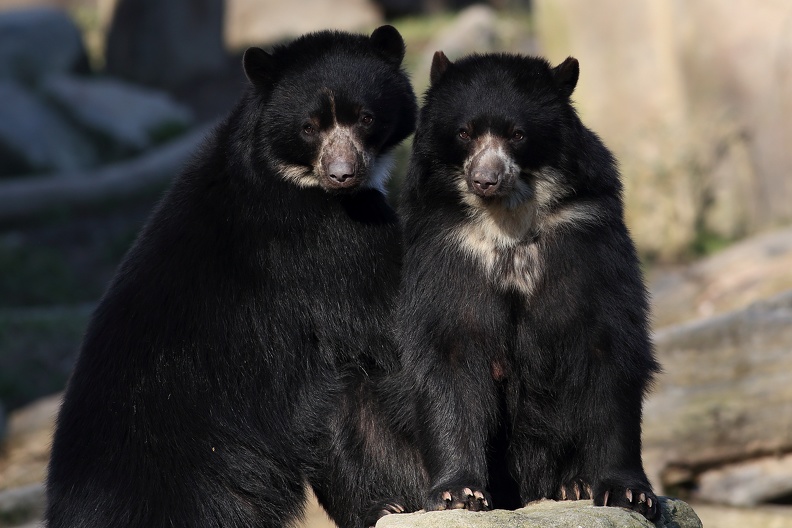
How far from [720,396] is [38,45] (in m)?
13.6

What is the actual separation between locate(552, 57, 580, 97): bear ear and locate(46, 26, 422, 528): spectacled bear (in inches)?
39.2

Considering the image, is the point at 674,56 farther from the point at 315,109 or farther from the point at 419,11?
the point at 419,11

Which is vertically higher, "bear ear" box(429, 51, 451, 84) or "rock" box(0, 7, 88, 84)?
"rock" box(0, 7, 88, 84)

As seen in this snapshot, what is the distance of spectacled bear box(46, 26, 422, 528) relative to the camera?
16.9ft

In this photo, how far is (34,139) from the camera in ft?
54.5

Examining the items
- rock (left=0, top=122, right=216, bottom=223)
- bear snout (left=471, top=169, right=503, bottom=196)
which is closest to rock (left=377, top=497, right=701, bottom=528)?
bear snout (left=471, top=169, right=503, bottom=196)

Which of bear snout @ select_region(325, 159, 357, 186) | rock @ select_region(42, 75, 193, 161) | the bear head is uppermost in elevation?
rock @ select_region(42, 75, 193, 161)

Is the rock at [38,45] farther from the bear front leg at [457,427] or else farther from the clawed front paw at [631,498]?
the clawed front paw at [631,498]

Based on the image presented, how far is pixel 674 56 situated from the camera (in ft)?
42.8

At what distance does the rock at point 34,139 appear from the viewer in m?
16.3

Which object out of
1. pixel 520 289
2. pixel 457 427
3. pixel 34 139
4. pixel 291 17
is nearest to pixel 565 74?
pixel 520 289

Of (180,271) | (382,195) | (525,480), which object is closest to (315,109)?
(382,195)

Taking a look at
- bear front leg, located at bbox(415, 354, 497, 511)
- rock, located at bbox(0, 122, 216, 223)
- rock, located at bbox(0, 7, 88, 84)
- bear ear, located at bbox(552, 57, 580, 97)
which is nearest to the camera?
bear front leg, located at bbox(415, 354, 497, 511)

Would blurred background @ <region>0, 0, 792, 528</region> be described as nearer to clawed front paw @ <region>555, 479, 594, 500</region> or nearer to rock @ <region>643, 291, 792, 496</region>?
rock @ <region>643, 291, 792, 496</region>
